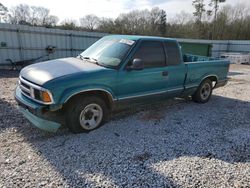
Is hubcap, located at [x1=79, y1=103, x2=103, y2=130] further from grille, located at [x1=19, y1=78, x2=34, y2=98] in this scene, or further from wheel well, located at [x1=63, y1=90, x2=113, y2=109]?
grille, located at [x1=19, y1=78, x2=34, y2=98]

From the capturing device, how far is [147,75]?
4387 mm

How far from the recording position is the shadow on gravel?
2.72 metres

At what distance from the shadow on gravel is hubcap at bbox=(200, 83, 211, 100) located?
0.98m

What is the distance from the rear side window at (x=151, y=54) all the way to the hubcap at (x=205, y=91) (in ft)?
6.94

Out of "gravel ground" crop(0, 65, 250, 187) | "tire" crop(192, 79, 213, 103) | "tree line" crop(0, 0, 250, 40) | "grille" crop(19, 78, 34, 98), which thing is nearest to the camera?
"gravel ground" crop(0, 65, 250, 187)

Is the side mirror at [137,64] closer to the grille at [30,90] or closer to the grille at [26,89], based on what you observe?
the grille at [30,90]

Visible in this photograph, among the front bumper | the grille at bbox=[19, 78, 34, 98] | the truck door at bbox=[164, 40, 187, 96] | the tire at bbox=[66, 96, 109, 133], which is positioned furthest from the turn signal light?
the truck door at bbox=[164, 40, 187, 96]

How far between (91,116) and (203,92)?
3859 millimetres

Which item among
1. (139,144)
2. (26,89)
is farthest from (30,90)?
(139,144)

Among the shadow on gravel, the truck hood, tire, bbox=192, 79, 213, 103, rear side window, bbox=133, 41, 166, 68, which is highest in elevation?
rear side window, bbox=133, 41, 166, 68

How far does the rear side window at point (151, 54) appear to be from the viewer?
4324mm

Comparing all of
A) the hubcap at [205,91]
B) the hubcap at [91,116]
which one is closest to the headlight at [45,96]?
the hubcap at [91,116]

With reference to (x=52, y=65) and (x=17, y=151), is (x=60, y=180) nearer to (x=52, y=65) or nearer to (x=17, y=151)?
(x=17, y=151)

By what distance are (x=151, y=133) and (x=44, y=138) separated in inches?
79.7
